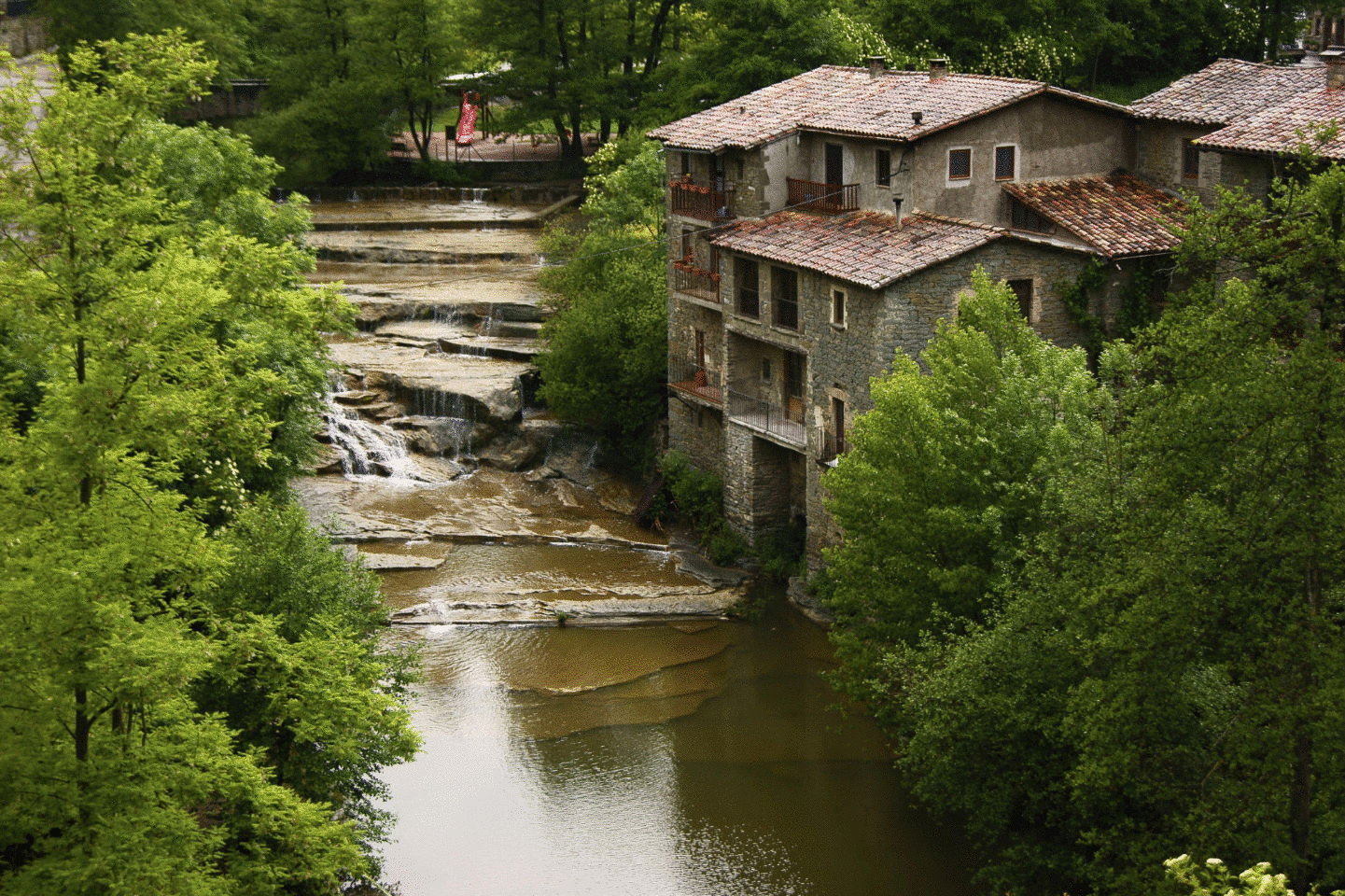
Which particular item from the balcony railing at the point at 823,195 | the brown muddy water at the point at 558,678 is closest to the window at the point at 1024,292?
the balcony railing at the point at 823,195

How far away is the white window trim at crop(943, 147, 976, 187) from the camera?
123 ft

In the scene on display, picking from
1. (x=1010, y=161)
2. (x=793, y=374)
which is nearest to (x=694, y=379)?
(x=793, y=374)

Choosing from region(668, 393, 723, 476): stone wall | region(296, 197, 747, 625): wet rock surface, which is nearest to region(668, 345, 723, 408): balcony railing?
region(668, 393, 723, 476): stone wall

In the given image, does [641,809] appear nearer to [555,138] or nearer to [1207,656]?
[1207,656]

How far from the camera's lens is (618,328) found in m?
46.9

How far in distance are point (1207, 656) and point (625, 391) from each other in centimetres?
2757

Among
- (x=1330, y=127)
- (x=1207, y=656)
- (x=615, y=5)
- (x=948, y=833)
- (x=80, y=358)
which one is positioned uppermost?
(x=615, y=5)

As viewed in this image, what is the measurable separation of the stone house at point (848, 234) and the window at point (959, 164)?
48 mm

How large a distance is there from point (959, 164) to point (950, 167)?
0.77 feet

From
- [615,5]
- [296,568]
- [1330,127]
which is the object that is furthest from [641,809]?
[615,5]

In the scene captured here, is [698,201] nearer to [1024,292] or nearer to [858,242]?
[858,242]

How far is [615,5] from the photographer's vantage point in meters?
71.1

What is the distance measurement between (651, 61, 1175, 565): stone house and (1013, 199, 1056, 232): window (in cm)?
5

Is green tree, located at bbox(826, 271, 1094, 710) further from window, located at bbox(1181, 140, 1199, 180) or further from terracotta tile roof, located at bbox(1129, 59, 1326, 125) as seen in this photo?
window, located at bbox(1181, 140, 1199, 180)
